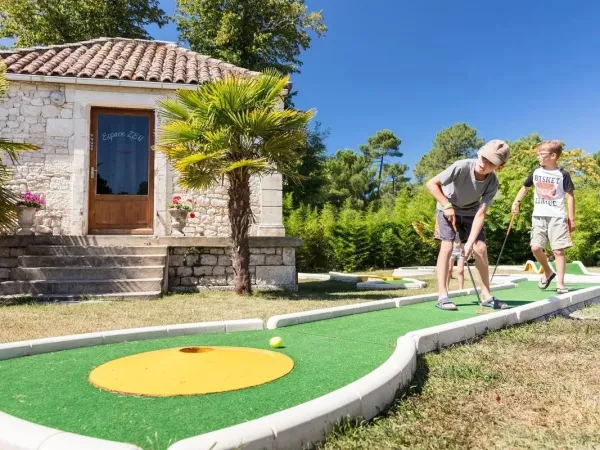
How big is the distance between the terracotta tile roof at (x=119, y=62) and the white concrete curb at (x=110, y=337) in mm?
7197

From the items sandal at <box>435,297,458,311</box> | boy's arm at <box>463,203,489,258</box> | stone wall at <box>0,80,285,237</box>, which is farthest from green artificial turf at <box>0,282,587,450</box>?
stone wall at <box>0,80,285,237</box>

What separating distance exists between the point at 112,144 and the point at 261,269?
436 cm

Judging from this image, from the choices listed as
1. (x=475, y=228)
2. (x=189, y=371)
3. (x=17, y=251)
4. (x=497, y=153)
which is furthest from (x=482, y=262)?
(x=17, y=251)

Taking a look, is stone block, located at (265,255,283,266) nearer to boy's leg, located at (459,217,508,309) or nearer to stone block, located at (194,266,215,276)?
stone block, located at (194,266,215,276)

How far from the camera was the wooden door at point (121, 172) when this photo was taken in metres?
10.2

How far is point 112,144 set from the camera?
34.1ft

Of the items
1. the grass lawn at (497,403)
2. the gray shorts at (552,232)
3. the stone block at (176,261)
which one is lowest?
the grass lawn at (497,403)

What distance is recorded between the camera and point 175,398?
2.37 meters

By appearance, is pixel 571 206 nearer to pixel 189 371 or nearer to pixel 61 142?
pixel 189 371

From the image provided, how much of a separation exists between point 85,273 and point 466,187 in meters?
6.40

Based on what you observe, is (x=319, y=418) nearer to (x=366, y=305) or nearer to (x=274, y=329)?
(x=274, y=329)

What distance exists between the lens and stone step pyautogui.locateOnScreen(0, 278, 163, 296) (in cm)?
773

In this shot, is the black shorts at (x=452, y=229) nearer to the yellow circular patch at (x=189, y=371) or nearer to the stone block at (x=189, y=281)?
the yellow circular patch at (x=189, y=371)

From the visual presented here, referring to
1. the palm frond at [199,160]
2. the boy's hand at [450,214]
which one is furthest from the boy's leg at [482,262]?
the palm frond at [199,160]
